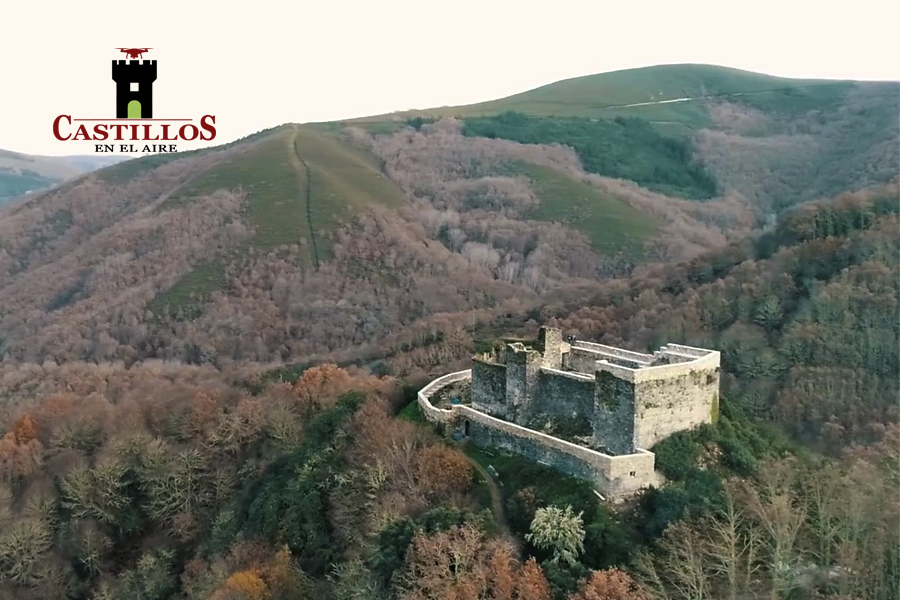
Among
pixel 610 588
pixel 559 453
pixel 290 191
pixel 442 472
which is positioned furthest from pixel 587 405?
pixel 290 191

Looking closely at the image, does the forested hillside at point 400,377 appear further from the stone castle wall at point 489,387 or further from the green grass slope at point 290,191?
the stone castle wall at point 489,387

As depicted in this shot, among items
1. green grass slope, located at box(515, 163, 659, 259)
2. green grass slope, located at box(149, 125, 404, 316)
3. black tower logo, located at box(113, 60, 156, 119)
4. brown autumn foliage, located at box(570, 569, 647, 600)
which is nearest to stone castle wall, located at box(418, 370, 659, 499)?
brown autumn foliage, located at box(570, 569, 647, 600)

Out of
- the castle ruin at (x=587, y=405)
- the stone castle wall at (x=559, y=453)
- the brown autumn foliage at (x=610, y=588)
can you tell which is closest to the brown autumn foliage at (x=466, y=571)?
the brown autumn foliage at (x=610, y=588)

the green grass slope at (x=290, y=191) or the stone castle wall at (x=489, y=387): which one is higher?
the green grass slope at (x=290, y=191)

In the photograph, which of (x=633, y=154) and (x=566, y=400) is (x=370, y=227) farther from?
(x=566, y=400)

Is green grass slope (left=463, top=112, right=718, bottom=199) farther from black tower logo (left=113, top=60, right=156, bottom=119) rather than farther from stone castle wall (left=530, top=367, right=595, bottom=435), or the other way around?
stone castle wall (left=530, top=367, right=595, bottom=435)
